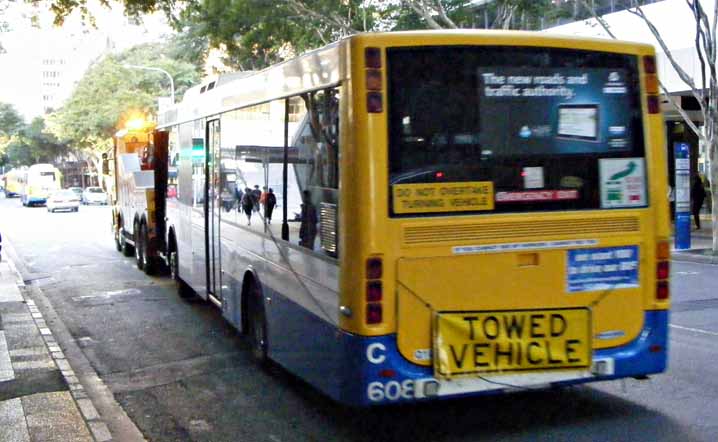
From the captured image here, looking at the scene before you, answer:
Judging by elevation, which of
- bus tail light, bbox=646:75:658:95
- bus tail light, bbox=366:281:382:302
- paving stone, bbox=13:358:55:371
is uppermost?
bus tail light, bbox=646:75:658:95

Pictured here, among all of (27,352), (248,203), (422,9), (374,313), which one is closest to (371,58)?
(374,313)

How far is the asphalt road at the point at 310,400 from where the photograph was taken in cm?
723

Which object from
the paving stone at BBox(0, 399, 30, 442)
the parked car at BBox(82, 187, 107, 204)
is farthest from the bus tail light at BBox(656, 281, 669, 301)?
the parked car at BBox(82, 187, 107, 204)

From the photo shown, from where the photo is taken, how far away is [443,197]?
652cm

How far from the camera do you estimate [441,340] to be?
657 cm

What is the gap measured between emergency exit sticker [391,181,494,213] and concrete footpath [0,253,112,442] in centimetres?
297

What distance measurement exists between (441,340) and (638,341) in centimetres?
156

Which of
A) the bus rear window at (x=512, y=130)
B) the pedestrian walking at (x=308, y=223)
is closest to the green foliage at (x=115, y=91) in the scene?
the pedestrian walking at (x=308, y=223)

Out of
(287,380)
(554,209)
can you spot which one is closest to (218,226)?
(287,380)

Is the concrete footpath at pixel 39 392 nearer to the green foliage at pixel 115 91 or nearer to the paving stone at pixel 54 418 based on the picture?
the paving stone at pixel 54 418

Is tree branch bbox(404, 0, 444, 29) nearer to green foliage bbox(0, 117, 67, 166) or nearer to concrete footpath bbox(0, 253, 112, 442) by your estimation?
concrete footpath bbox(0, 253, 112, 442)

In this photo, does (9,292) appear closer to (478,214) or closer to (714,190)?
(478,214)

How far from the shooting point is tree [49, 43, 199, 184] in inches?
2431

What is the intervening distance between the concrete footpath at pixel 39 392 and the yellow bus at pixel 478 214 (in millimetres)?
1912
